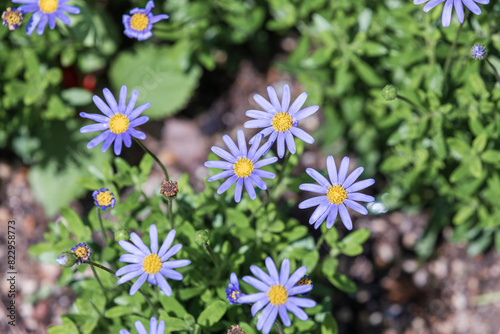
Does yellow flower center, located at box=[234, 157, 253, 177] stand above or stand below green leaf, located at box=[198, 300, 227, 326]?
above

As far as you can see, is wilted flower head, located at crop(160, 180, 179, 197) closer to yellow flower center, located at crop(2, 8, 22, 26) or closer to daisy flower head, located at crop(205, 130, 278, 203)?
daisy flower head, located at crop(205, 130, 278, 203)

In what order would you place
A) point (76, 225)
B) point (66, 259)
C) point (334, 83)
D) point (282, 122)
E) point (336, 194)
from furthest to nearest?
point (334, 83), point (76, 225), point (282, 122), point (336, 194), point (66, 259)

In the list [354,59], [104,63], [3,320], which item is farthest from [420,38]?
[3,320]

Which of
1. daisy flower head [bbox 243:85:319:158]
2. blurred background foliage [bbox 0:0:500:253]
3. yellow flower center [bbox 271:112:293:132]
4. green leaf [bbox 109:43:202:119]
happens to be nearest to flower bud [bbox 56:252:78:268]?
daisy flower head [bbox 243:85:319:158]

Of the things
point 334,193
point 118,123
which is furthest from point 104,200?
point 334,193

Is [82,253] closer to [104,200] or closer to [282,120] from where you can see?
[104,200]

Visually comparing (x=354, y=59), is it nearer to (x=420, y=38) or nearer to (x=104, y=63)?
(x=420, y=38)

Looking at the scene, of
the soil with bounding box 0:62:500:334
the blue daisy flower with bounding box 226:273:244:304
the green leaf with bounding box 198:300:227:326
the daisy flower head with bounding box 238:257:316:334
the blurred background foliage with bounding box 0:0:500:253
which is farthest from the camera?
the soil with bounding box 0:62:500:334
